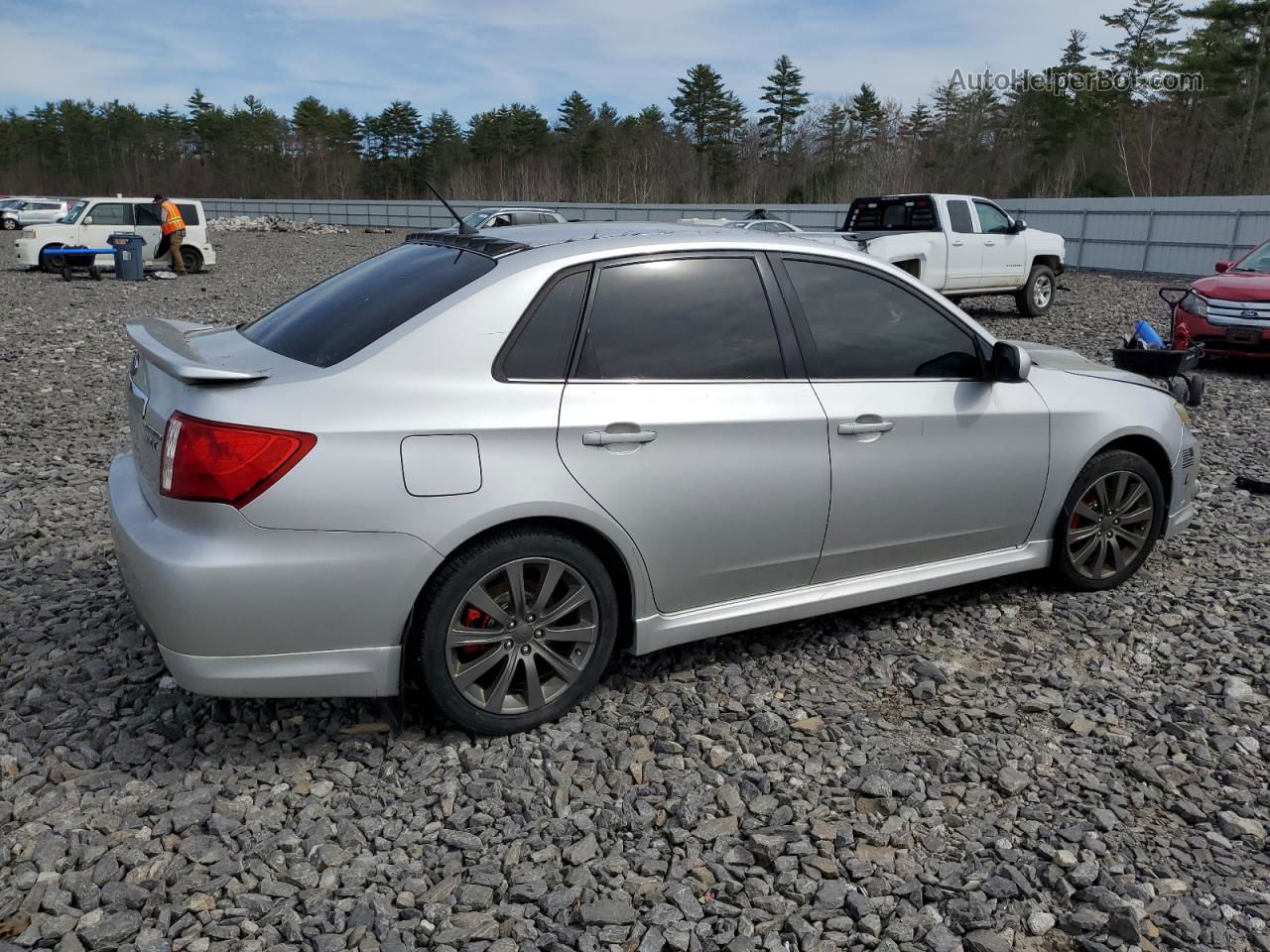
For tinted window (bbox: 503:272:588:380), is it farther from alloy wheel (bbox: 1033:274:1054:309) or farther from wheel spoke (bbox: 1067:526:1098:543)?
alloy wheel (bbox: 1033:274:1054:309)

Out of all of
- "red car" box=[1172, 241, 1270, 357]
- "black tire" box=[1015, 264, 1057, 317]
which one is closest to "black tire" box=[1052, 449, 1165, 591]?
"red car" box=[1172, 241, 1270, 357]

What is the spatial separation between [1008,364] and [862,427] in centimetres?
80

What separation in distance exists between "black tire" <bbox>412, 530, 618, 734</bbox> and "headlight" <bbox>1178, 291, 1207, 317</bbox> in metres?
10.2

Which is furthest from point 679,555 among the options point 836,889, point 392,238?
point 392,238

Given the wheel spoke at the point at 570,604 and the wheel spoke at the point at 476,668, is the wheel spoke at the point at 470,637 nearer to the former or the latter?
the wheel spoke at the point at 476,668

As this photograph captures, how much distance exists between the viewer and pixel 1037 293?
16062 millimetres

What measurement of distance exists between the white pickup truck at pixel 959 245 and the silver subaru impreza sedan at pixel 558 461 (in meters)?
10.7

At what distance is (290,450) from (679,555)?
1.36 meters

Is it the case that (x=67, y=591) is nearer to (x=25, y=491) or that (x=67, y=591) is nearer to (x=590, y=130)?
(x=25, y=491)

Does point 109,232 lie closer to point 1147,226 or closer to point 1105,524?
point 1105,524

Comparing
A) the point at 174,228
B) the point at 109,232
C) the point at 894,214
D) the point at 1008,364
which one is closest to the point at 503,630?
the point at 1008,364

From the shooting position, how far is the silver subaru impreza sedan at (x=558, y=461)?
291 cm

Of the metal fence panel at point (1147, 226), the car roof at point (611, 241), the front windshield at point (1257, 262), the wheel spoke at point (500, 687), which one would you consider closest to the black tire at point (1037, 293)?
the front windshield at point (1257, 262)

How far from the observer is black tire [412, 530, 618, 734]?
309 centimetres
